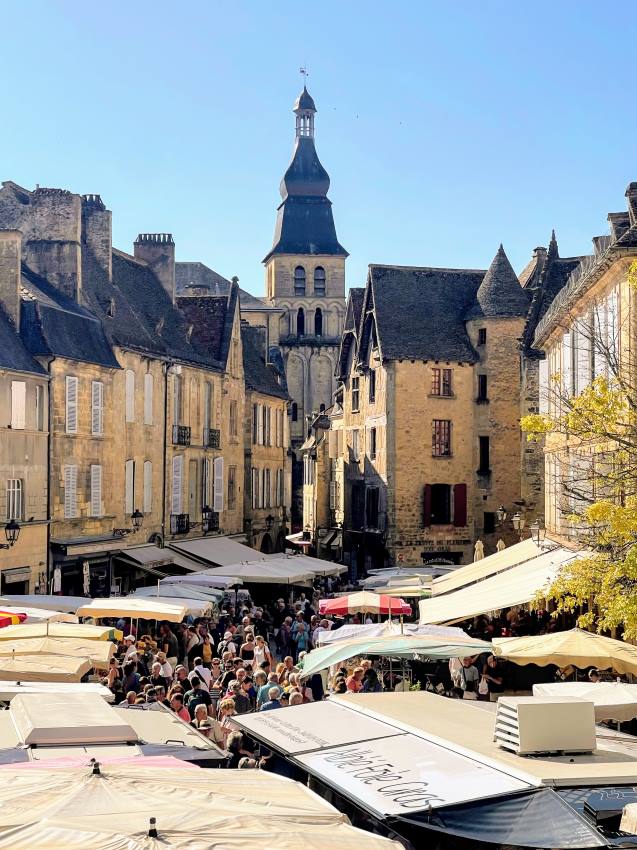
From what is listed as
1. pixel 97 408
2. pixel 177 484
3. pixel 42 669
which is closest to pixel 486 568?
pixel 97 408

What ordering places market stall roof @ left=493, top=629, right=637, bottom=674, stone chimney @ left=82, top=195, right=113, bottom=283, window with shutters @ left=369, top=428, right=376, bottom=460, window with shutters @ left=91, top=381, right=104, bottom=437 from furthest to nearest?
window with shutters @ left=369, top=428, right=376, bottom=460
stone chimney @ left=82, top=195, right=113, bottom=283
window with shutters @ left=91, top=381, right=104, bottom=437
market stall roof @ left=493, top=629, right=637, bottom=674

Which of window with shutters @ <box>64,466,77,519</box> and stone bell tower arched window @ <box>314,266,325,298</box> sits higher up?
stone bell tower arched window @ <box>314,266,325,298</box>

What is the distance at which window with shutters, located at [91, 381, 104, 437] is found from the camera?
33.5 m

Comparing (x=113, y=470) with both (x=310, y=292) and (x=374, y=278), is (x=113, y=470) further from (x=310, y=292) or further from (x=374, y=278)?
(x=310, y=292)

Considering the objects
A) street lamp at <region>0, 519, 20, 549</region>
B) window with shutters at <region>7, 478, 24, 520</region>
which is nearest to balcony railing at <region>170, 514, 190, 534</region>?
window with shutters at <region>7, 478, 24, 520</region>

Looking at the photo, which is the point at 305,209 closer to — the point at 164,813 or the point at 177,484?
the point at 177,484

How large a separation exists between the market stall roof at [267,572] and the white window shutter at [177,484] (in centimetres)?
935

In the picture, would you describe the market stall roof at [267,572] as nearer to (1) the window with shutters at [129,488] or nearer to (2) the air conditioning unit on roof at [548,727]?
(1) the window with shutters at [129,488]

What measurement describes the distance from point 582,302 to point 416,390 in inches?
847

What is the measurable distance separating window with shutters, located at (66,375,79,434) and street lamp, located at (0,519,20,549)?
14.4 ft

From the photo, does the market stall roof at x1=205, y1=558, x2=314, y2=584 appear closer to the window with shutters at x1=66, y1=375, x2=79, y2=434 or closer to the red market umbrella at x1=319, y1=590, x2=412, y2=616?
the red market umbrella at x1=319, y1=590, x2=412, y2=616

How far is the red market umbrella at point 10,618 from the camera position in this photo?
18.6 meters

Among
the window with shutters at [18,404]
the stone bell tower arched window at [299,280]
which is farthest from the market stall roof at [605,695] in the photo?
the stone bell tower arched window at [299,280]

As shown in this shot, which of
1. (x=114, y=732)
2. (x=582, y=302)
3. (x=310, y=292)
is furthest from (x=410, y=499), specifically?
(x=310, y=292)
